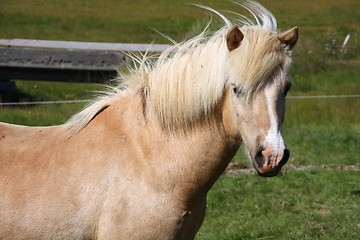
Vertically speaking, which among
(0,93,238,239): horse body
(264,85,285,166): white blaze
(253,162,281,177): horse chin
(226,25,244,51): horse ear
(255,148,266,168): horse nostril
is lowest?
(0,93,238,239): horse body

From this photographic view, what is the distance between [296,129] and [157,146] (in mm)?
7694

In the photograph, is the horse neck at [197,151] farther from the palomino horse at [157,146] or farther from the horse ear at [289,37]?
the horse ear at [289,37]

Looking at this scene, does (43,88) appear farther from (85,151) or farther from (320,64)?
(85,151)

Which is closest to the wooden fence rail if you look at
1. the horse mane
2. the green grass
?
the green grass

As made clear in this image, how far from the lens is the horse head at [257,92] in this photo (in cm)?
388

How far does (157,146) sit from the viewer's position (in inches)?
165

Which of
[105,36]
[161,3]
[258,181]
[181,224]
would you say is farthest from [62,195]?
[161,3]

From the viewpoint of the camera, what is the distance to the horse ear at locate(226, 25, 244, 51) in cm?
401

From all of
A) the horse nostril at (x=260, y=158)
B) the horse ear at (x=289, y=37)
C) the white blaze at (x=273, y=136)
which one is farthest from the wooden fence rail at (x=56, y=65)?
the horse nostril at (x=260, y=158)

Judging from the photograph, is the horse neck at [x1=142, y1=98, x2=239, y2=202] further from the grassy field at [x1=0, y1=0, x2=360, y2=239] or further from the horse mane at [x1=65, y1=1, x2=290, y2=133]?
the grassy field at [x1=0, y1=0, x2=360, y2=239]

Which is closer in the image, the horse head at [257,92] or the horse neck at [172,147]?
the horse head at [257,92]

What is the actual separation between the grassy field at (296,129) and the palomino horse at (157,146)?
912 mm

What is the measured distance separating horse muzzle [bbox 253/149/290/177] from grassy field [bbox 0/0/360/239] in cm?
137

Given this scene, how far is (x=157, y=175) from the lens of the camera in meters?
4.09
